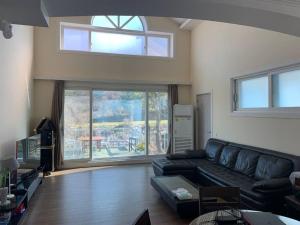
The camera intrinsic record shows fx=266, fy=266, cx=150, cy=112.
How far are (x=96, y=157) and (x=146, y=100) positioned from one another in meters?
2.20

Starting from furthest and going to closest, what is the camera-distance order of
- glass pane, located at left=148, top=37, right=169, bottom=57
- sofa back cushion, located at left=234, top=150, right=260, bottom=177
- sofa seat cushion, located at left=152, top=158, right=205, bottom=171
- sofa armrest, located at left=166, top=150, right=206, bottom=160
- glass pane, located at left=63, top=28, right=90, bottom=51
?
glass pane, located at left=148, top=37, right=169, bottom=57, glass pane, located at left=63, top=28, right=90, bottom=51, sofa armrest, located at left=166, top=150, right=206, bottom=160, sofa seat cushion, located at left=152, top=158, right=205, bottom=171, sofa back cushion, located at left=234, top=150, right=260, bottom=177

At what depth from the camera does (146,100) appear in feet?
26.0

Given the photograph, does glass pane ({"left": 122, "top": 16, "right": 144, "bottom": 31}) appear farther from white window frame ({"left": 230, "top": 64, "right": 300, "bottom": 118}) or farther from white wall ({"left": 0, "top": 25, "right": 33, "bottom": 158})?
white window frame ({"left": 230, "top": 64, "right": 300, "bottom": 118})

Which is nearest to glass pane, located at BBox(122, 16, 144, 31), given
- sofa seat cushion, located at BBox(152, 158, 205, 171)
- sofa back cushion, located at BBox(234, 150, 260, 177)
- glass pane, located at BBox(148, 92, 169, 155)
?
glass pane, located at BBox(148, 92, 169, 155)

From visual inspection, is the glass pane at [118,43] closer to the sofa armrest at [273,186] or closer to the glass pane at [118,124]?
the glass pane at [118,124]

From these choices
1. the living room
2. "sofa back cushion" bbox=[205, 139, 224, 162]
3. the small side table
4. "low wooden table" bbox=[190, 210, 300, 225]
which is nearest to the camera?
"low wooden table" bbox=[190, 210, 300, 225]

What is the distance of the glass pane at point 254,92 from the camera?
501cm

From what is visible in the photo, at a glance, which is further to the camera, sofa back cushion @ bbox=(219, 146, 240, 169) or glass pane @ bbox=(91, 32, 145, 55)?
glass pane @ bbox=(91, 32, 145, 55)

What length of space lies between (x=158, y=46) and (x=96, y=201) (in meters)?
5.15

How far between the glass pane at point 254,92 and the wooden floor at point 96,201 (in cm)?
263

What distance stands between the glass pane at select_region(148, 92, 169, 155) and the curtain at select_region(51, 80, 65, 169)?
2.54 meters

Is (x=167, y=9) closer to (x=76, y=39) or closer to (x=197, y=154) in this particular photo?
(x=197, y=154)

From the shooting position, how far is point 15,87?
5.00 meters

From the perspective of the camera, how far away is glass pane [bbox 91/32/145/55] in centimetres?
748
